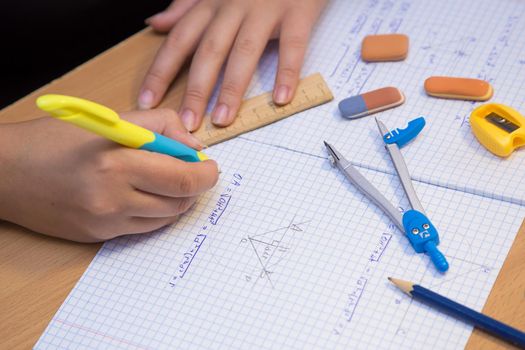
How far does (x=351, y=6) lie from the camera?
1075 millimetres

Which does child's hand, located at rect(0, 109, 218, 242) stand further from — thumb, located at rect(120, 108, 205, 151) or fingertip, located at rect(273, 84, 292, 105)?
fingertip, located at rect(273, 84, 292, 105)

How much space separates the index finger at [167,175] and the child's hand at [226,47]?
0.47 ft

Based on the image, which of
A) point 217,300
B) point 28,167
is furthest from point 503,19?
point 28,167

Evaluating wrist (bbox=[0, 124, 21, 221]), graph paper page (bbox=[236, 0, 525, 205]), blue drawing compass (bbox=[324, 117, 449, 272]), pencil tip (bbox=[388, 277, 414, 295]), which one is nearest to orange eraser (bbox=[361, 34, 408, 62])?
graph paper page (bbox=[236, 0, 525, 205])

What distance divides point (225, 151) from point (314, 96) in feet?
0.52

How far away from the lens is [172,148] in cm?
81

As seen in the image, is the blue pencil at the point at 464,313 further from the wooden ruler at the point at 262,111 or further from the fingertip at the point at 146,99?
the fingertip at the point at 146,99

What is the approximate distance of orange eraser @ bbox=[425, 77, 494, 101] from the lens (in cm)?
90

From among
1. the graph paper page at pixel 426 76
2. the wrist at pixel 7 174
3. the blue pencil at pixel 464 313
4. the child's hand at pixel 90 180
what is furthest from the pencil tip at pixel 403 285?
the wrist at pixel 7 174

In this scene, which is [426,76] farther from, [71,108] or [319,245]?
[71,108]

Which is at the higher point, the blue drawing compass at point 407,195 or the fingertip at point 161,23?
the fingertip at point 161,23

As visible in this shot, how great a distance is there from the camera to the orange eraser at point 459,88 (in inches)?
35.6

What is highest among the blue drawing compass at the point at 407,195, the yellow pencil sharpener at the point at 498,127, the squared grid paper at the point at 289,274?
the yellow pencil sharpener at the point at 498,127

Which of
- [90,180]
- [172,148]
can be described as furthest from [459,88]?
[90,180]
